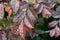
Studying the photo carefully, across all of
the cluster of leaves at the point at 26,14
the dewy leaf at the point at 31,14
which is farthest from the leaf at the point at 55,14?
the dewy leaf at the point at 31,14

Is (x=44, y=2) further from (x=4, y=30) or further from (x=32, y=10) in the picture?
(x=4, y=30)

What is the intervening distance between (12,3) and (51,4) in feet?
0.80

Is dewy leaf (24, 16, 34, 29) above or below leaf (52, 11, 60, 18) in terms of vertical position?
below

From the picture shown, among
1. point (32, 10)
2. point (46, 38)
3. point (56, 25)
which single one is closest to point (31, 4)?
point (32, 10)

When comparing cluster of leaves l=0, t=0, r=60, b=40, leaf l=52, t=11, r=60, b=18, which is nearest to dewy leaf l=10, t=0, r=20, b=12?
cluster of leaves l=0, t=0, r=60, b=40

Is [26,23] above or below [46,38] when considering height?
above

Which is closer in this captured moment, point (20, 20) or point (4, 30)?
point (20, 20)

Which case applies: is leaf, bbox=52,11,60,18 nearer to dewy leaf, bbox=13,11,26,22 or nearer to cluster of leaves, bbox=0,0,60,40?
cluster of leaves, bbox=0,0,60,40

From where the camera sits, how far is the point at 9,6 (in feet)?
3.17

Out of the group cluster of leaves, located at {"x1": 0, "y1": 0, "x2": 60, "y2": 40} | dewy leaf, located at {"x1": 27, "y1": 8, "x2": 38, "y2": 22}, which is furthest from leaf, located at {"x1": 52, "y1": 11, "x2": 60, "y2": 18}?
dewy leaf, located at {"x1": 27, "y1": 8, "x2": 38, "y2": 22}

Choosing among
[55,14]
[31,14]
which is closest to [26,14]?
[31,14]

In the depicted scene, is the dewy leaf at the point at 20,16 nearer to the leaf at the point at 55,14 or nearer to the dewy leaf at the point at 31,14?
the dewy leaf at the point at 31,14

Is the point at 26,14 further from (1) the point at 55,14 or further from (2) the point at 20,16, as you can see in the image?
(1) the point at 55,14

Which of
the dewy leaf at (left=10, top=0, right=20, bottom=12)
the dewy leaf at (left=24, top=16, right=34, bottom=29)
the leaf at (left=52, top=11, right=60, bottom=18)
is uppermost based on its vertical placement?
the dewy leaf at (left=10, top=0, right=20, bottom=12)
